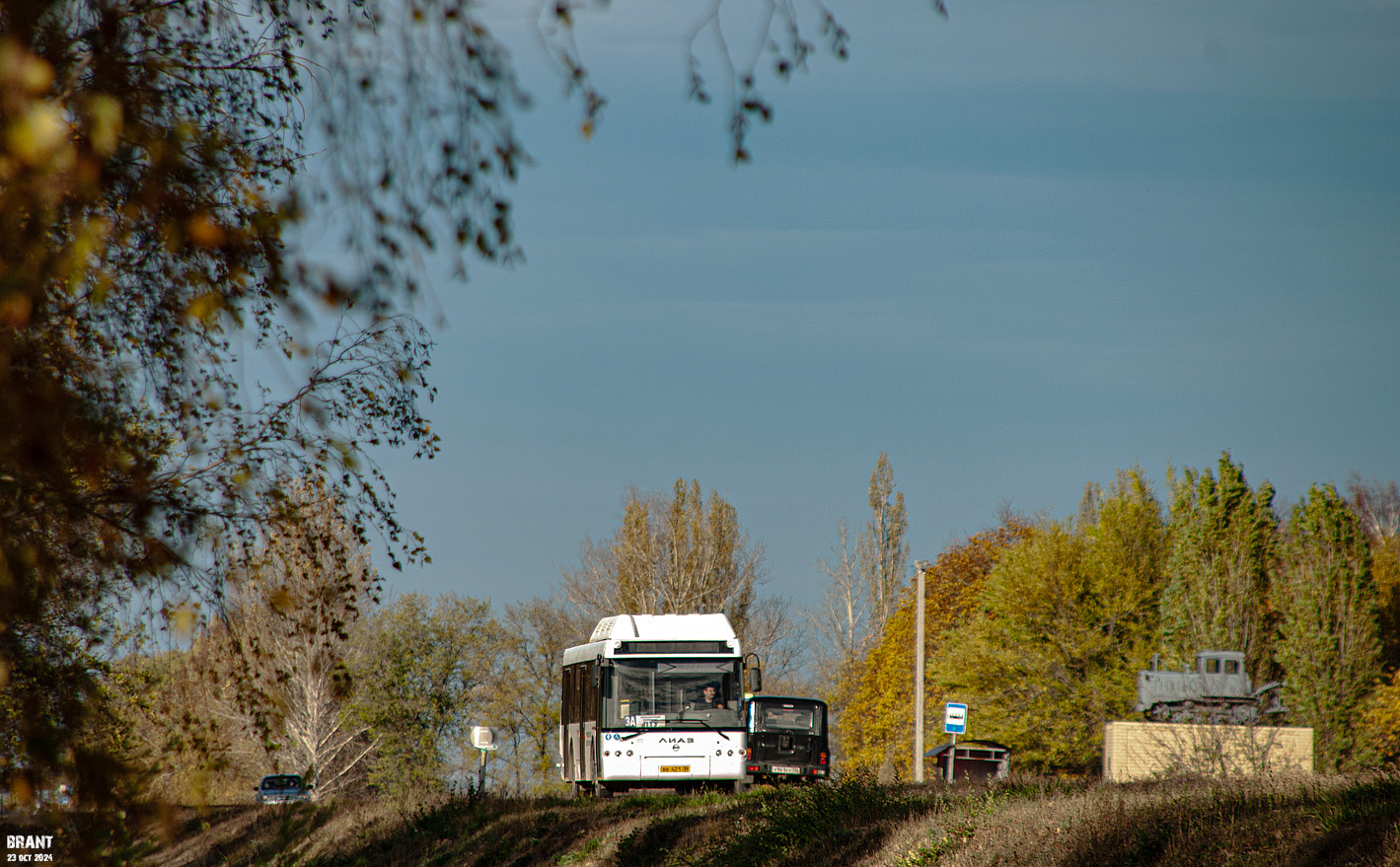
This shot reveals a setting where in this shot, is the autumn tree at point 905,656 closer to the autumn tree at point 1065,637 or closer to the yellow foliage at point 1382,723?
the autumn tree at point 1065,637

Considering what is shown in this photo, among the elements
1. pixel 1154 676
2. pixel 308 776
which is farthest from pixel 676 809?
pixel 1154 676

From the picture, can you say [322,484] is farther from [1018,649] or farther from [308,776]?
[1018,649]

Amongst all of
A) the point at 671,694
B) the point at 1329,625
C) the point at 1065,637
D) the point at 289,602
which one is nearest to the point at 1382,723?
the point at 1329,625

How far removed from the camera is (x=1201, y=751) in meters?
19.0

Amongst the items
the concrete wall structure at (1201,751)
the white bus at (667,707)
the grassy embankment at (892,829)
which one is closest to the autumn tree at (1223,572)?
the concrete wall structure at (1201,751)

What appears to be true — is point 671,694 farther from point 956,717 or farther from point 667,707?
point 956,717

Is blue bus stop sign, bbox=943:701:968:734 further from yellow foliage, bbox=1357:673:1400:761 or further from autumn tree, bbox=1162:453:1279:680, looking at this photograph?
autumn tree, bbox=1162:453:1279:680

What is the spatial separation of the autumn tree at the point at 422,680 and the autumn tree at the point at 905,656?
710 inches

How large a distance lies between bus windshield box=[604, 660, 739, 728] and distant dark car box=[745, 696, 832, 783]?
791 centimetres

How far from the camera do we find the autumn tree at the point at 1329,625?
135 feet

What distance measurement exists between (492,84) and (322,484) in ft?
8.88

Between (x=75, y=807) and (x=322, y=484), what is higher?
(x=322, y=484)

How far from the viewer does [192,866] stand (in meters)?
25.1

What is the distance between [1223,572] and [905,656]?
17623 mm
